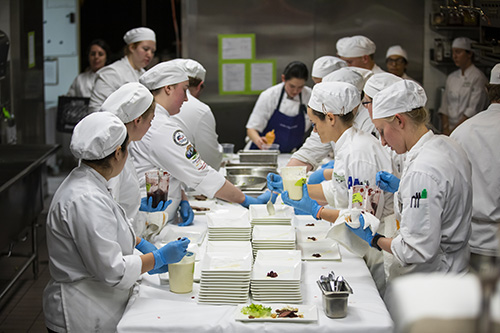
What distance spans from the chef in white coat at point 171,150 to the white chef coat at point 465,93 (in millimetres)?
4081

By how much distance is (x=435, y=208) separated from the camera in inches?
97.1

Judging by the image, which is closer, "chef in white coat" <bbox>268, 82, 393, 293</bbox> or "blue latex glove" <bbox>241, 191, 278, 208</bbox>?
"chef in white coat" <bbox>268, 82, 393, 293</bbox>

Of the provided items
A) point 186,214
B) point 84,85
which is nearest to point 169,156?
point 186,214

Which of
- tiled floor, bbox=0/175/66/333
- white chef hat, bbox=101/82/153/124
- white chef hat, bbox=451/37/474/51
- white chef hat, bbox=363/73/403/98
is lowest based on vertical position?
tiled floor, bbox=0/175/66/333

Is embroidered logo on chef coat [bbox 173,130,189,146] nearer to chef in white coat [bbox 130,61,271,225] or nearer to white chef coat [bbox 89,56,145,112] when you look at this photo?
chef in white coat [bbox 130,61,271,225]

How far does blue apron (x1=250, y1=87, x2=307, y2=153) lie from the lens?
19.8 feet

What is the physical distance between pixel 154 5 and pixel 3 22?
313 cm

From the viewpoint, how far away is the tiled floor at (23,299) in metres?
4.44

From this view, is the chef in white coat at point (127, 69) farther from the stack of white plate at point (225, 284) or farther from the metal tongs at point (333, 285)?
the metal tongs at point (333, 285)

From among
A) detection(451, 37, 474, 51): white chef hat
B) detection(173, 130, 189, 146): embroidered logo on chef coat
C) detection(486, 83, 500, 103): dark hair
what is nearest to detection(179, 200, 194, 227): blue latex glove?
detection(173, 130, 189, 146): embroidered logo on chef coat

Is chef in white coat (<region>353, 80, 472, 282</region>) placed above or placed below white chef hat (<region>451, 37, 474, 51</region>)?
A: below

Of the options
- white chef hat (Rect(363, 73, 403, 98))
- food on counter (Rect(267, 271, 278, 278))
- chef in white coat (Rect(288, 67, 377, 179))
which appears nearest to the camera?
food on counter (Rect(267, 271, 278, 278))

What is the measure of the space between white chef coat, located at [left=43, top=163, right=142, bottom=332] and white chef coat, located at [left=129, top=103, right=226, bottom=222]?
108cm

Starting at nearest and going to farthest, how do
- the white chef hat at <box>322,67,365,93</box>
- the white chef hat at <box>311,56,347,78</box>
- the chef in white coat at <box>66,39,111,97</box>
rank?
the white chef hat at <box>322,67,365,93</box> → the white chef hat at <box>311,56,347,78</box> → the chef in white coat at <box>66,39,111,97</box>
